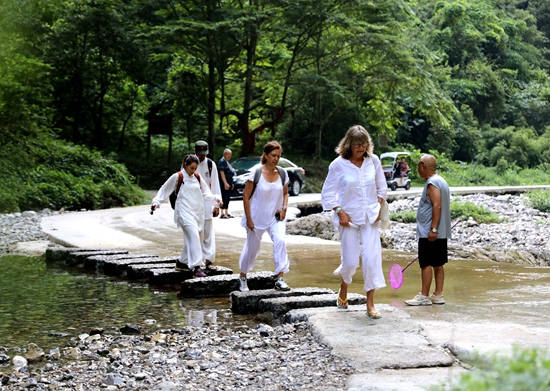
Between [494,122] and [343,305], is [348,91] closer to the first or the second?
[494,122]

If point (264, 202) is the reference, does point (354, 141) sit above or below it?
above

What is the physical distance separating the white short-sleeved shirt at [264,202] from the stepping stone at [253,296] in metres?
0.80

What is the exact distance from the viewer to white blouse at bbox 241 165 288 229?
8.21 metres

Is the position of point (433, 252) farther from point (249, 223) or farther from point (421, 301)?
point (249, 223)

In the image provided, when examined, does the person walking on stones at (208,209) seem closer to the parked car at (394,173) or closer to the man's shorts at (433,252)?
the man's shorts at (433,252)

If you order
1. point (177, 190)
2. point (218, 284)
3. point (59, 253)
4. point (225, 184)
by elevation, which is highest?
point (177, 190)

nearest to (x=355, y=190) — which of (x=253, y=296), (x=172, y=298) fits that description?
(x=253, y=296)


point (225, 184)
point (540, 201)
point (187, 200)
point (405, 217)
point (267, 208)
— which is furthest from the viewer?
point (540, 201)

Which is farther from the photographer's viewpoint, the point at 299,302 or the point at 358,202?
the point at 299,302

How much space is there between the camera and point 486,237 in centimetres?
1530

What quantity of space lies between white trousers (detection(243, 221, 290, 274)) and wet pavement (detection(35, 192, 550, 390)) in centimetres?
112

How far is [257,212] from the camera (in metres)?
8.24

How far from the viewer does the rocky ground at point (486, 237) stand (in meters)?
12.3

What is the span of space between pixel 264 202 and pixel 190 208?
1696 mm
